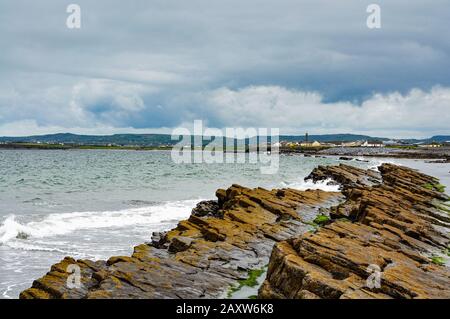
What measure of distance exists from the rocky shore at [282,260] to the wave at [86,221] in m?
9.54

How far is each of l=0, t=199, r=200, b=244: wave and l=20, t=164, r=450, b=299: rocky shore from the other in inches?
376

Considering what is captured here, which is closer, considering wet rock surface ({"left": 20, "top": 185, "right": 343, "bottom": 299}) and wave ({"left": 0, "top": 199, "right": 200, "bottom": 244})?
wet rock surface ({"left": 20, "top": 185, "right": 343, "bottom": 299})

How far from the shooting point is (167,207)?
4622 centimetres

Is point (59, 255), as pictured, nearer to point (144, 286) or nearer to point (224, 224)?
point (224, 224)

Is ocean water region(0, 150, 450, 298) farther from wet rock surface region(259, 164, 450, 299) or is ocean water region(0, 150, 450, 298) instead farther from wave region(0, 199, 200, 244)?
wet rock surface region(259, 164, 450, 299)

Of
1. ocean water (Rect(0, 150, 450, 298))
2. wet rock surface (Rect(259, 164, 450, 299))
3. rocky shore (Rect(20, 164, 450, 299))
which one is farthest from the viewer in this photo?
ocean water (Rect(0, 150, 450, 298))

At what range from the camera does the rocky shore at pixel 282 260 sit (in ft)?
49.2

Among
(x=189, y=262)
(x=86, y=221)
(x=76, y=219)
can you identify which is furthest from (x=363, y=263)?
(x=76, y=219)

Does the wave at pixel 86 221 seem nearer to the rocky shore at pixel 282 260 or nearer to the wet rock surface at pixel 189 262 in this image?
the wet rock surface at pixel 189 262

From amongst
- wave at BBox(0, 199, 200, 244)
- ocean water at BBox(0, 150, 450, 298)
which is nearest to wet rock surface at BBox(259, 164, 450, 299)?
ocean water at BBox(0, 150, 450, 298)

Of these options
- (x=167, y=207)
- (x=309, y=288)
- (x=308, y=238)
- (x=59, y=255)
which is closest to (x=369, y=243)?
(x=308, y=238)

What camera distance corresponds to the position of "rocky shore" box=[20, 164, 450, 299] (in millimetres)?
14992

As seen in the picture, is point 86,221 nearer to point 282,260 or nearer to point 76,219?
point 76,219
